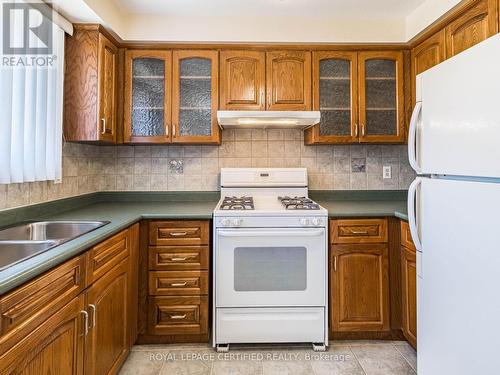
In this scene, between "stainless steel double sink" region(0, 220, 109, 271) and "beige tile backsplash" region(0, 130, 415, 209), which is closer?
"stainless steel double sink" region(0, 220, 109, 271)

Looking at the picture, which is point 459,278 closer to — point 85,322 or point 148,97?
point 85,322

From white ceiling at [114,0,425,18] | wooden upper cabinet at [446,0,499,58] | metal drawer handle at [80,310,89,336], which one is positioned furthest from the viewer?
white ceiling at [114,0,425,18]

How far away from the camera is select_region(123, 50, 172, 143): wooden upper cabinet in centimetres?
231

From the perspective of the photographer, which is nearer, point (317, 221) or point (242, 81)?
point (317, 221)

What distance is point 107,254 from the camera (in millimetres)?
1487

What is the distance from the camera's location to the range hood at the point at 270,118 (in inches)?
82.4

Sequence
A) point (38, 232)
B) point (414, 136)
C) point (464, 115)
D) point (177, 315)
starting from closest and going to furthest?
point (464, 115) → point (414, 136) → point (38, 232) → point (177, 315)

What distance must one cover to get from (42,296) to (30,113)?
1.16 metres

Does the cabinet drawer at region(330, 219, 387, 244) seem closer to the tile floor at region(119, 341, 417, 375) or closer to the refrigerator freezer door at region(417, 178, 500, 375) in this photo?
the refrigerator freezer door at region(417, 178, 500, 375)

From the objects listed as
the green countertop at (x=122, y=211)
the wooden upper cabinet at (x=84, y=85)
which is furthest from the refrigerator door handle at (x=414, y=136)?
the wooden upper cabinet at (x=84, y=85)

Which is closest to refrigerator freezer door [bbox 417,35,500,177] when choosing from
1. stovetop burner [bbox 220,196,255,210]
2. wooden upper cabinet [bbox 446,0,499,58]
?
wooden upper cabinet [bbox 446,0,499,58]

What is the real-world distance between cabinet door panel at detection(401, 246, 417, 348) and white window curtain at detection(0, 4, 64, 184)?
7.24ft

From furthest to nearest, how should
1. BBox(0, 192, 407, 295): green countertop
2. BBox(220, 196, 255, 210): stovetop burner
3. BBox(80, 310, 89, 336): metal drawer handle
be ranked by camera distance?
1. BBox(220, 196, 255, 210): stovetop burner
2. BBox(80, 310, 89, 336): metal drawer handle
3. BBox(0, 192, 407, 295): green countertop

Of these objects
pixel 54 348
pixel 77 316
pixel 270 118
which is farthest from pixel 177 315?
pixel 270 118
